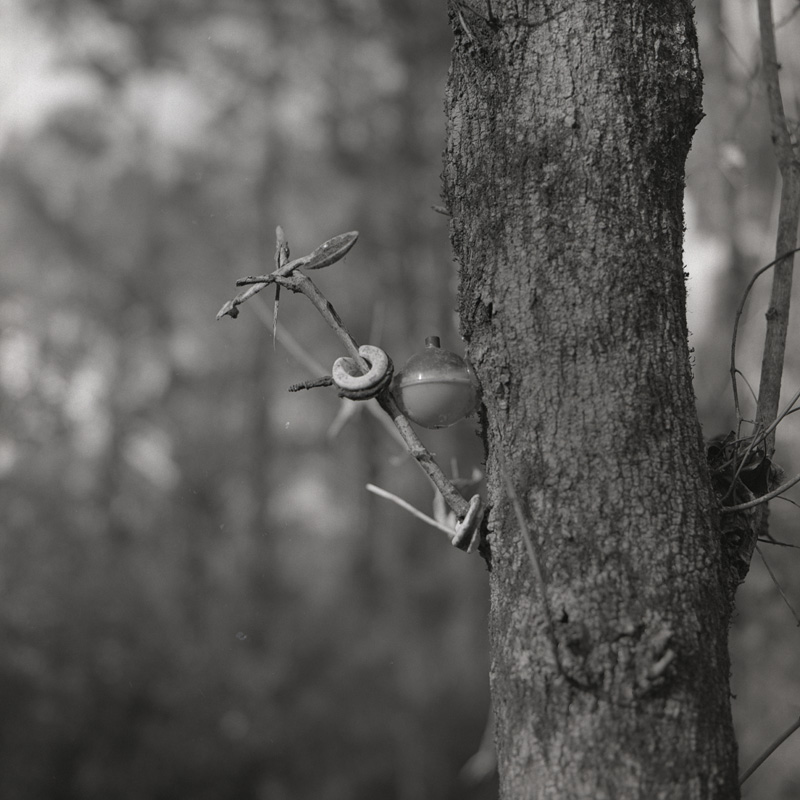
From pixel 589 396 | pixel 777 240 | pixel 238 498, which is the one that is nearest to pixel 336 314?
pixel 589 396

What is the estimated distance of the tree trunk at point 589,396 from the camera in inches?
32.5

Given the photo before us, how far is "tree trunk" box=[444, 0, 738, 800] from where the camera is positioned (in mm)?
826

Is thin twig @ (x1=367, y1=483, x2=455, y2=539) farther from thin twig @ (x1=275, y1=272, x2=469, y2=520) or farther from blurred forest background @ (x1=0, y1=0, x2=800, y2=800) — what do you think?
blurred forest background @ (x1=0, y1=0, x2=800, y2=800)

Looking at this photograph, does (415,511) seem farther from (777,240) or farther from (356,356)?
(777,240)

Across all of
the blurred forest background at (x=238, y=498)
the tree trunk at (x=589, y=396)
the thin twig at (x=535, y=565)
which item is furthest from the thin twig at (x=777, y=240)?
the blurred forest background at (x=238, y=498)

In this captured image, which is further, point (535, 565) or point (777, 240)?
point (777, 240)

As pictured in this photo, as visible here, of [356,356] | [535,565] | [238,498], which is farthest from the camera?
[238,498]

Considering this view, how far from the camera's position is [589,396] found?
2.98 feet

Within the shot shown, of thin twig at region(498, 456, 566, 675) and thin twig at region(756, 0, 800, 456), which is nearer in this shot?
thin twig at region(498, 456, 566, 675)

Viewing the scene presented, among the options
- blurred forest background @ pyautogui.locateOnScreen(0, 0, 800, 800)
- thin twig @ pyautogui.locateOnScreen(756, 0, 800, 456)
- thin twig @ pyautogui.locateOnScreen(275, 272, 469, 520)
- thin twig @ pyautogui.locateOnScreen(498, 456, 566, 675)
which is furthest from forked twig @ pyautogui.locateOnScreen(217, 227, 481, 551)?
blurred forest background @ pyautogui.locateOnScreen(0, 0, 800, 800)

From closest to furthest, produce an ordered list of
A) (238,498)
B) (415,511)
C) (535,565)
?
(535,565) < (415,511) < (238,498)

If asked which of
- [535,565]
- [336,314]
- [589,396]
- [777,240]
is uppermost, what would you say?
[777,240]

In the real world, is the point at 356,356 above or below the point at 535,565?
above

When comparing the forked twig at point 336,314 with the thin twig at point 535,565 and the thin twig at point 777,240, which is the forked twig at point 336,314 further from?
the thin twig at point 777,240
